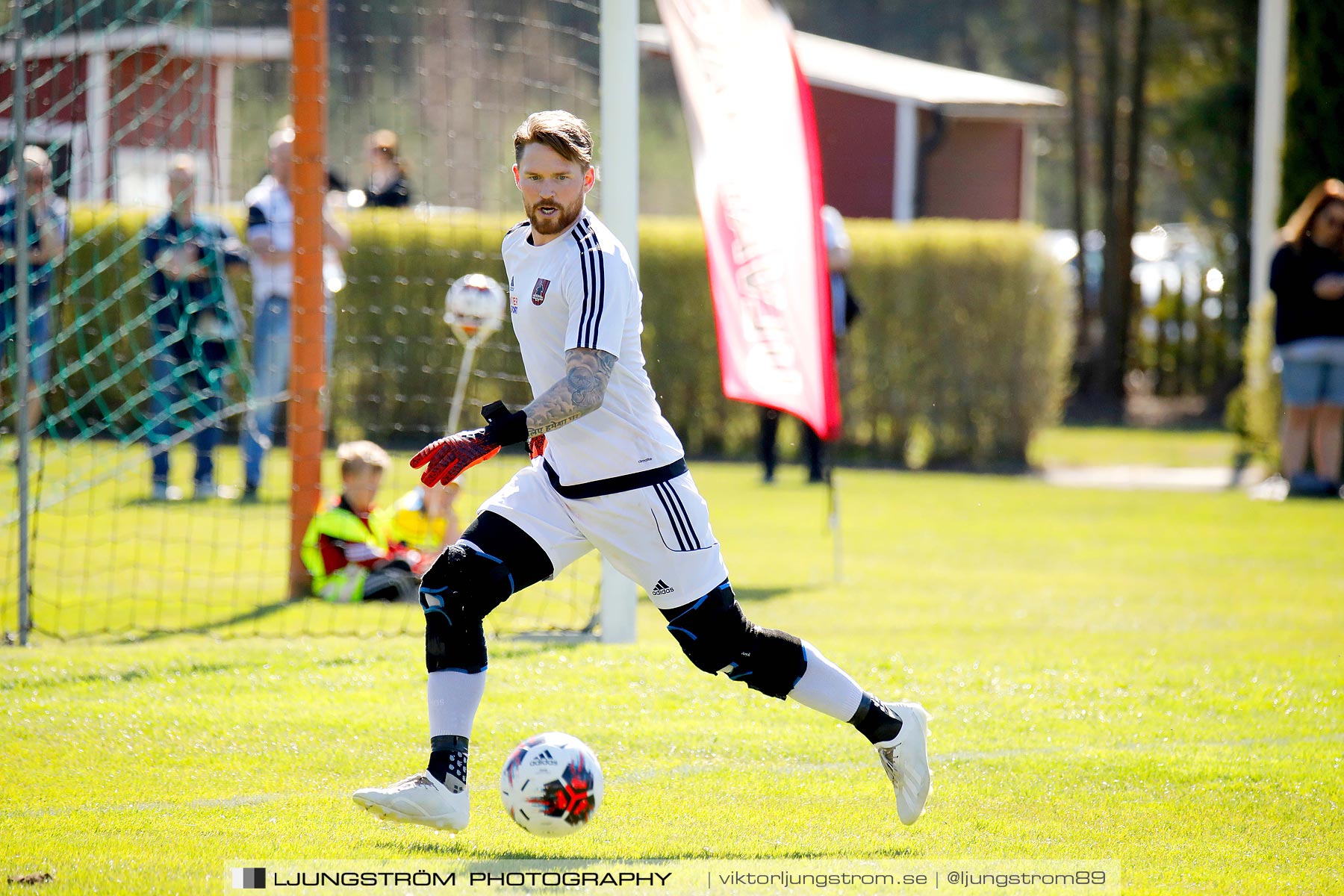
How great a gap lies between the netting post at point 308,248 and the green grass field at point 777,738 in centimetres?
91

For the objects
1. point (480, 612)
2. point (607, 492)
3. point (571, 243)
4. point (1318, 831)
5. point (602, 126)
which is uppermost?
Result: point (602, 126)

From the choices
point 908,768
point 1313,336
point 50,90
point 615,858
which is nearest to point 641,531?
point 615,858

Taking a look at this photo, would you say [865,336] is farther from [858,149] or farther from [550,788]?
[550,788]

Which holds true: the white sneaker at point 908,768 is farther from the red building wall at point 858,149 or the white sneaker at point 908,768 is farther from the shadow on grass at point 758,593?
the red building wall at point 858,149

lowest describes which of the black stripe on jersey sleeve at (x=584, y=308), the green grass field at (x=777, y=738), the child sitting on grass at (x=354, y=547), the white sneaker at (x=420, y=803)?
the green grass field at (x=777, y=738)

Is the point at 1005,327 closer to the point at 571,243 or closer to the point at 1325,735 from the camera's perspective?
the point at 1325,735

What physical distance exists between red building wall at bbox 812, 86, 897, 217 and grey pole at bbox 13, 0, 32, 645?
1648cm

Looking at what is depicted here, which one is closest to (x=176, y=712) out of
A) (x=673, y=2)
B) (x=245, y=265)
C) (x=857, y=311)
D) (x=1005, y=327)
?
(x=673, y=2)

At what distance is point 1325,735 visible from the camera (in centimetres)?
584

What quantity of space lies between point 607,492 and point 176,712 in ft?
7.90

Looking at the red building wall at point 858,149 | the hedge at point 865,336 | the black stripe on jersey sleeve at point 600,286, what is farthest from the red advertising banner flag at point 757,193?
the red building wall at point 858,149

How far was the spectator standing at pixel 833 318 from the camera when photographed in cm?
1284

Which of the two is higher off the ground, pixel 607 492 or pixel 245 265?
pixel 245 265

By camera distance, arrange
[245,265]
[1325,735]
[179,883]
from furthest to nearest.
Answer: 1. [245,265]
2. [1325,735]
3. [179,883]
